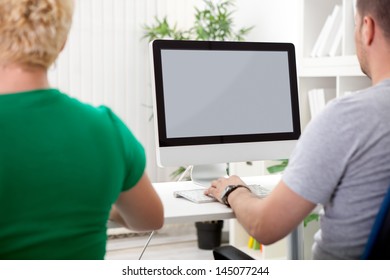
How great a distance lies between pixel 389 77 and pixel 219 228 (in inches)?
111

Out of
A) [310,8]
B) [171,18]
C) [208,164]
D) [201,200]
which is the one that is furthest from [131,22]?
[201,200]

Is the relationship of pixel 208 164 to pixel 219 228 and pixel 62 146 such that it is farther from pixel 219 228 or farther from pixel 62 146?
pixel 219 228

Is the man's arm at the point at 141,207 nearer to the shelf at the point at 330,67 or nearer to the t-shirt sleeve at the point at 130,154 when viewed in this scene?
the t-shirt sleeve at the point at 130,154

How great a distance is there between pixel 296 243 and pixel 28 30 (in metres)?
1.24

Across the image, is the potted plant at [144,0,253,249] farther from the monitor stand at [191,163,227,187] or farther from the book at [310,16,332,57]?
the monitor stand at [191,163,227,187]

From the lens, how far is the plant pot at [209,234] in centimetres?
401

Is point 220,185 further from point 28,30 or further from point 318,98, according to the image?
point 318,98

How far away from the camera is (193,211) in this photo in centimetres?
167

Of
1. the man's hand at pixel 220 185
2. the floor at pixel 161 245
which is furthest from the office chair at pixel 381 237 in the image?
the floor at pixel 161 245

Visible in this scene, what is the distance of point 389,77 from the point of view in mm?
1352

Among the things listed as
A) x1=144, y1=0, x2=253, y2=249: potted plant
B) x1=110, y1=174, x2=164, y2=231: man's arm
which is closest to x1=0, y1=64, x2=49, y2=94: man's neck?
x1=110, y1=174, x2=164, y2=231: man's arm

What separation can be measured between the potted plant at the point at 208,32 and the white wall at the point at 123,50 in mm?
115

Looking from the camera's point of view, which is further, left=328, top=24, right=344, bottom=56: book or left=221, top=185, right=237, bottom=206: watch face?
left=328, top=24, right=344, bottom=56: book

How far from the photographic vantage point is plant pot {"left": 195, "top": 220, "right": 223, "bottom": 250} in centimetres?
401
